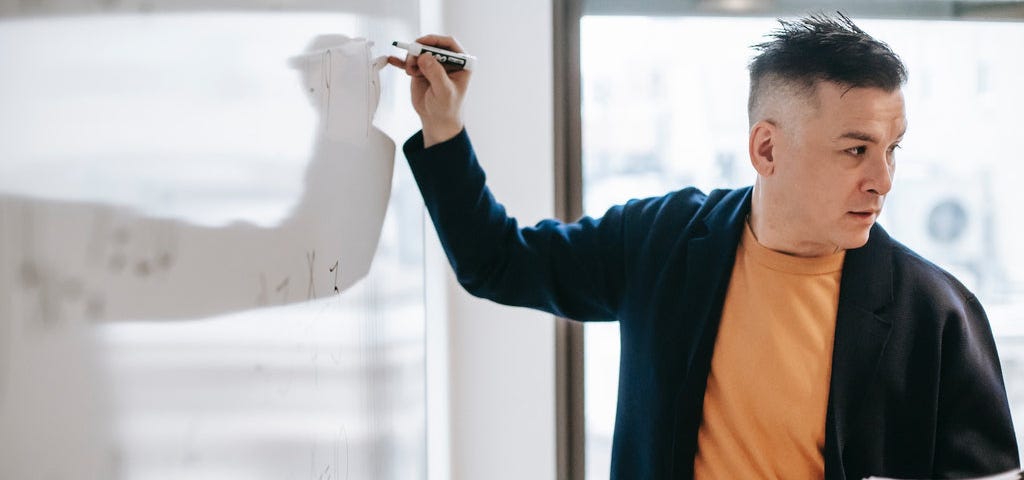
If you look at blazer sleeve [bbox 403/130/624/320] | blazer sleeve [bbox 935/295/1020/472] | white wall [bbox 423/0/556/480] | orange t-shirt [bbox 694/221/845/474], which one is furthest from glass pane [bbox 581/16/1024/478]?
blazer sleeve [bbox 935/295/1020/472]

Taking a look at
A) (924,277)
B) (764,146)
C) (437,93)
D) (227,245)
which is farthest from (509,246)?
(227,245)

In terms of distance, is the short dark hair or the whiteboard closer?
the whiteboard

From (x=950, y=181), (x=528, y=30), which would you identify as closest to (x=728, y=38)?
(x=528, y=30)

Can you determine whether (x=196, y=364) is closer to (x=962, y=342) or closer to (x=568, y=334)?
(x=962, y=342)

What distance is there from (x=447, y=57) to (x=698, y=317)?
547mm

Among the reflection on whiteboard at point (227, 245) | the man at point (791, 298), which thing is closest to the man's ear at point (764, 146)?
the man at point (791, 298)

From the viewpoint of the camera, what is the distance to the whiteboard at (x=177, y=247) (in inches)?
11.4

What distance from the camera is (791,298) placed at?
1232 mm

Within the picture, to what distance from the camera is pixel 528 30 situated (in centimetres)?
189

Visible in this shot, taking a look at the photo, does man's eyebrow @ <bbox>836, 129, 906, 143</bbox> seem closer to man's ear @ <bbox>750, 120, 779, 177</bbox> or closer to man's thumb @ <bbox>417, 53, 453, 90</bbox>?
man's ear @ <bbox>750, 120, 779, 177</bbox>

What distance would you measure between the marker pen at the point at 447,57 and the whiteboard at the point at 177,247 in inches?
8.5

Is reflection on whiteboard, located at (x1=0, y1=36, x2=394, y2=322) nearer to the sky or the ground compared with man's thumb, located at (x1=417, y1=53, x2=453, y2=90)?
nearer to the ground

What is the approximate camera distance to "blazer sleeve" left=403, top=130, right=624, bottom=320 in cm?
115

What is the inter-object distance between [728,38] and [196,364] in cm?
186
